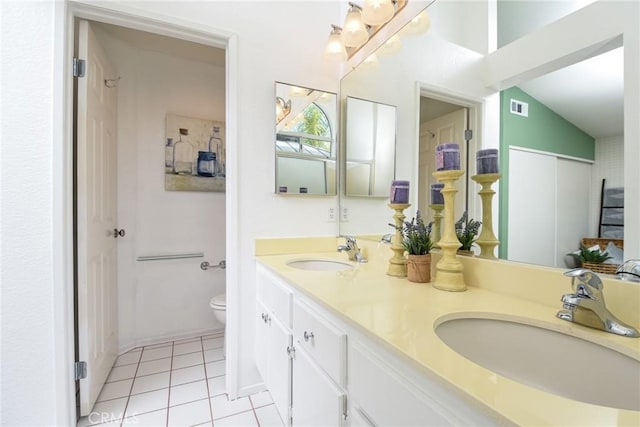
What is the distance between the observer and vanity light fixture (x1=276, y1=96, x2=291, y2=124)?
164 cm

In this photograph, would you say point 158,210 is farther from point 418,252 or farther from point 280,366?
point 418,252

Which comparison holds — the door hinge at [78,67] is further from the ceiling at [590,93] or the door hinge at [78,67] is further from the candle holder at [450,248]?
the ceiling at [590,93]

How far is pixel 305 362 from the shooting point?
3.12 ft

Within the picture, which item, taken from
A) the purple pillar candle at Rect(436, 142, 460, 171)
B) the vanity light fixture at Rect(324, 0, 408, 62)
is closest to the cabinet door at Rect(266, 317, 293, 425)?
the purple pillar candle at Rect(436, 142, 460, 171)

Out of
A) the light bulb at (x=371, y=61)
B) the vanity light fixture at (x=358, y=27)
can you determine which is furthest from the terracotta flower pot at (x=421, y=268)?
the vanity light fixture at (x=358, y=27)

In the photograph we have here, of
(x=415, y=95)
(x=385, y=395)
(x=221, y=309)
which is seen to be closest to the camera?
(x=385, y=395)

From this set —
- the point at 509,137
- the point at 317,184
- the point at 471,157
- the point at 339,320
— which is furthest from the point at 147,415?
the point at 509,137

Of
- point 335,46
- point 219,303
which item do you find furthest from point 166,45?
point 219,303

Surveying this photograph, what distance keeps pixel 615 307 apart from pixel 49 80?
7.10 feet

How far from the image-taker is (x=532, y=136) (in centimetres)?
83

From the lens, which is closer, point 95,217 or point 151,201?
point 95,217

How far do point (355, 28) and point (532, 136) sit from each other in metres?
1.22

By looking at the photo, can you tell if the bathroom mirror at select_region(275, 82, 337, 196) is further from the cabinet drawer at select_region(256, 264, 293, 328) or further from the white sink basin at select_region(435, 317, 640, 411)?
the white sink basin at select_region(435, 317, 640, 411)

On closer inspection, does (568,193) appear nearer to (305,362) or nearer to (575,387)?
(575,387)
